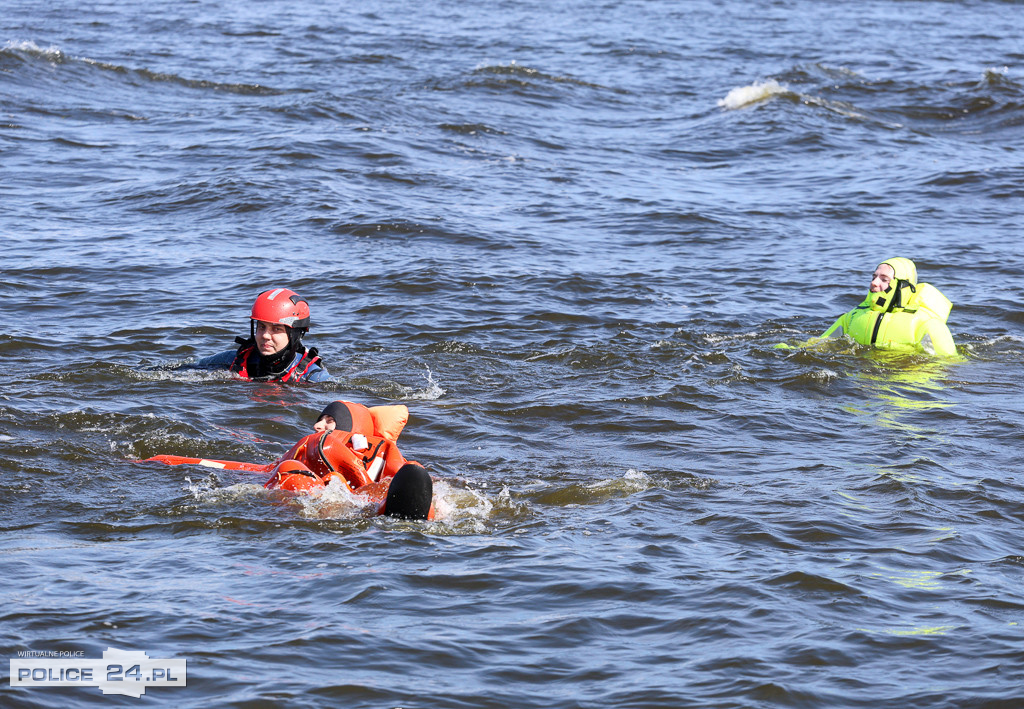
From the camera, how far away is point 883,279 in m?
13.1

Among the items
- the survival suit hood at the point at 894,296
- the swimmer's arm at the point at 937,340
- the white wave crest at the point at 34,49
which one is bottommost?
the swimmer's arm at the point at 937,340

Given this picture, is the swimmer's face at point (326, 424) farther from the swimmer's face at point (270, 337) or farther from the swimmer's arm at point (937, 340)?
the swimmer's arm at point (937, 340)

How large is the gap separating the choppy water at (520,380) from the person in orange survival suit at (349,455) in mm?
252

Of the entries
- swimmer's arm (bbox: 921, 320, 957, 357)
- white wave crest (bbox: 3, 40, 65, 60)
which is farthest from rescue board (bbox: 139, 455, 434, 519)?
white wave crest (bbox: 3, 40, 65, 60)

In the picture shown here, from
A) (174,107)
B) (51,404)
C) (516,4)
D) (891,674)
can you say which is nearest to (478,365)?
(51,404)

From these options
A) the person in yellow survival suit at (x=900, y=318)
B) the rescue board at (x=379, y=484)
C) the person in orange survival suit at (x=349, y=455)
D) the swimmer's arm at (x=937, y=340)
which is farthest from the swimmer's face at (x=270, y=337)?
the swimmer's arm at (x=937, y=340)

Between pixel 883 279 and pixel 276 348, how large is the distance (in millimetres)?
6528

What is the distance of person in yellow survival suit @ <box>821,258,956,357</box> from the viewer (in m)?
13.0

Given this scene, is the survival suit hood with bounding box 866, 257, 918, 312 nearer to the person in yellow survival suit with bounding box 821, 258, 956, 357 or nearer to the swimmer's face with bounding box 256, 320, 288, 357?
the person in yellow survival suit with bounding box 821, 258, 956, 357

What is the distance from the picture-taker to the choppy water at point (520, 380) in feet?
22.0

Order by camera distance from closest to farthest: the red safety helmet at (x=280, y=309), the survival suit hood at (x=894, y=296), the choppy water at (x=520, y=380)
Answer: the choppy water at (x=520, y=380)
the red safety helmet at (x=280, y=309)
the survival suit hood at (x=894, y=296)

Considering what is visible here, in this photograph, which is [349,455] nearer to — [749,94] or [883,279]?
[883,279]

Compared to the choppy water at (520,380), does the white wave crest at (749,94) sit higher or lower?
higher

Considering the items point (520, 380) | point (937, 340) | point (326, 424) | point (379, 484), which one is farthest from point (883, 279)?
point (326, 424)
